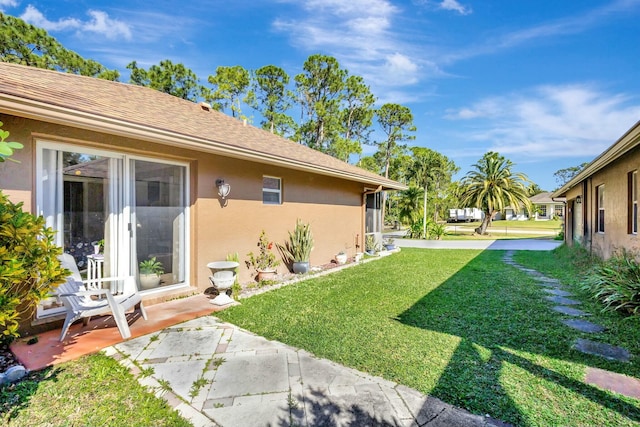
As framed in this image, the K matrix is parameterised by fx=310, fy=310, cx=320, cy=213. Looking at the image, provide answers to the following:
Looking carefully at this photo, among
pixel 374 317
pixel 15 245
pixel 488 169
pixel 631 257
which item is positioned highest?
pixel 488 169

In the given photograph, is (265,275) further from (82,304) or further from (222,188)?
(82,304)

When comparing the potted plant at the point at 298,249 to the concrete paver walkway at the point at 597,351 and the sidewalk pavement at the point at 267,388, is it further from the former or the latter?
the concrete paver walkway at the point at 597,351

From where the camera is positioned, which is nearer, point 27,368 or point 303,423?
point 303,423

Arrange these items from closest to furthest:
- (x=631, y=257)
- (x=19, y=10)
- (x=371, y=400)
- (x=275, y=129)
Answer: (x=371, y=400), (x=631, y=257), (x=19, y=10), (x=275, y=129)

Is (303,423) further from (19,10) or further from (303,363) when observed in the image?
(19,10)

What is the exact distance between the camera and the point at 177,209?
596 cm

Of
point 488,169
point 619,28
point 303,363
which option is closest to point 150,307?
point 303,363

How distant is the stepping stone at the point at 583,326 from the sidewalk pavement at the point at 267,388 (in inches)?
126

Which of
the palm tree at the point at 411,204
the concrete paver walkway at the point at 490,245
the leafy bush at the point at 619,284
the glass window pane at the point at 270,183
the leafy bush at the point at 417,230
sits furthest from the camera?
the palm tree at the point at 411,204

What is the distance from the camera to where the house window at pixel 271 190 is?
7855 mm

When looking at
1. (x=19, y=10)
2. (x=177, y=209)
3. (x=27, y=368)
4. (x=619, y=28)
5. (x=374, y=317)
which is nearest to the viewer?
(x=27, y=368)

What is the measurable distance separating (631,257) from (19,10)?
21.8 meters

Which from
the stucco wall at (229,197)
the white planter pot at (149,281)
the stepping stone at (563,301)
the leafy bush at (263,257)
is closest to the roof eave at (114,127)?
the stucco wall at (229,197)

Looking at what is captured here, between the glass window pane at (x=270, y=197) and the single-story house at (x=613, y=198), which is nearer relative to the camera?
the single-story house at (x=613, y=198)
